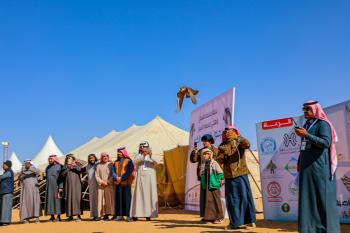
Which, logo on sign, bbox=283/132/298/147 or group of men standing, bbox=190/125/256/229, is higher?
logo on sign, bbox=283/132/298/147

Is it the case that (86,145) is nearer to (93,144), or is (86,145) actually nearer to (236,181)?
(93,144)

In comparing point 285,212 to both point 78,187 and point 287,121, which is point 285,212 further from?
point 78,187

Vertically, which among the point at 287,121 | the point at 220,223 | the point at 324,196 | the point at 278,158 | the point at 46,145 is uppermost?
the point at 46,145

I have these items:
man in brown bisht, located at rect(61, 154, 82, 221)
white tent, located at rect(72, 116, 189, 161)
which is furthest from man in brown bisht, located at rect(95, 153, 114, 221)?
white tent, located at rect(72, 116, 189, 161)

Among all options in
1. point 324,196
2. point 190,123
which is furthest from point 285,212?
point 190,123

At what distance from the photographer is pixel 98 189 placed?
8.93 meters

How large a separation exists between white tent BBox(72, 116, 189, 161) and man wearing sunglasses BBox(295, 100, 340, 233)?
1188cm

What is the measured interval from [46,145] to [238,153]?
833 inches

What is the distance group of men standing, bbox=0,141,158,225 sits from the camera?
8352 mm

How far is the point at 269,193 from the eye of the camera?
7059 millimetres

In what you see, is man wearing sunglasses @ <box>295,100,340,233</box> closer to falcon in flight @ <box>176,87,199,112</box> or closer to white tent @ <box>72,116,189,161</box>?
falcon in flight @ <box>176,87,199,112</box>

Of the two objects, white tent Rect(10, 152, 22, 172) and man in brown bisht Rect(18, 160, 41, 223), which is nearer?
man in brown bisht Rect(18, 160, 41, 223)

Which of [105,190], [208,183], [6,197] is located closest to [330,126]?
[208,183]

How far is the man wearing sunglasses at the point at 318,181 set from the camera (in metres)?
4.14
